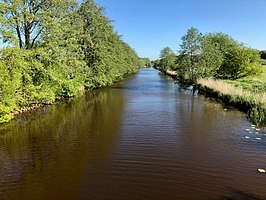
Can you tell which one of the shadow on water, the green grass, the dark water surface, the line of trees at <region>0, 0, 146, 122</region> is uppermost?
the line of trees at <region>0, 0, 146, 122</region>

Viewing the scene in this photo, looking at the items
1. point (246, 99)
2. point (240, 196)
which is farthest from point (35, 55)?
point (240, 196)

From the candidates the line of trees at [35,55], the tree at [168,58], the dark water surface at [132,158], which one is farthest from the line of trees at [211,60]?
the tree at [168,58]

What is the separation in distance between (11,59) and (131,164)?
1211 cm

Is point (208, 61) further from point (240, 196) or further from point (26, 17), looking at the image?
point (240, 196)

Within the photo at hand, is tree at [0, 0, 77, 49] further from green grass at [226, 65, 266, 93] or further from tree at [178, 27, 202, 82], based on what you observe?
tree at [178, 27, 202, 82]

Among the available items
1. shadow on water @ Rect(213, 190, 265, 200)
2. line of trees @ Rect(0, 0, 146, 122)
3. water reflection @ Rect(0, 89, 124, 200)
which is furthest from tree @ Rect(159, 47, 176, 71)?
shadow on water @ Rect(213, 190, 265, 200)

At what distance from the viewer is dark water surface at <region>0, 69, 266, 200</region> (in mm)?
8250

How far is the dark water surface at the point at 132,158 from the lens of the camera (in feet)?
27.1

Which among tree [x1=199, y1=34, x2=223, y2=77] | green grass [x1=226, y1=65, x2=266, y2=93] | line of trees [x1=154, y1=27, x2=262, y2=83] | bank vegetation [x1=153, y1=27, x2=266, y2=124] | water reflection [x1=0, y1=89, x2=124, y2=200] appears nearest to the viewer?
water reflection [x1=0, y1=89, x2=124, y2=200]

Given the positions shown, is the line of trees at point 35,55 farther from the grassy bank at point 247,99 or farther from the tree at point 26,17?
the grassy bank at point 247,99

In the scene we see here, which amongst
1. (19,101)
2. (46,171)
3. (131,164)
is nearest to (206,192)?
(131,164)

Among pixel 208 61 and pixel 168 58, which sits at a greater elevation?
pixel 168 58

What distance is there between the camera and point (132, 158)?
11.0m

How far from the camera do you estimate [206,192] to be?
8.12 meters
